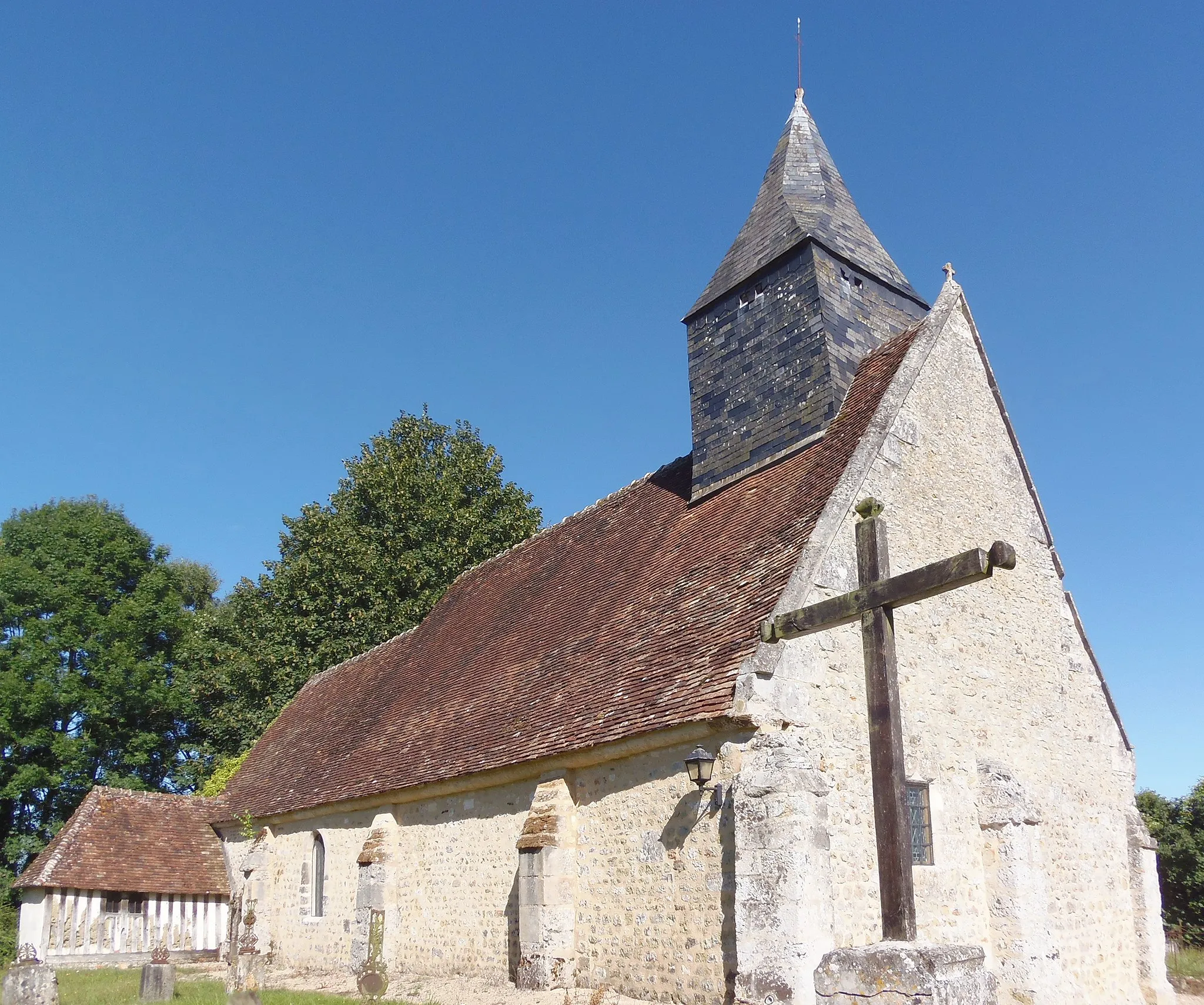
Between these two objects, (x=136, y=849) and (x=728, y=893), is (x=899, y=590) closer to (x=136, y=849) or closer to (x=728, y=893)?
(x=728, y=893)

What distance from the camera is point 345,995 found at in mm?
12500

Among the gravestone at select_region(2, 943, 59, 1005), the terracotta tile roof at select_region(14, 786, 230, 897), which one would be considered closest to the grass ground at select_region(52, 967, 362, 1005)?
the gravestone at select_region(2, 943, 59, 1005)

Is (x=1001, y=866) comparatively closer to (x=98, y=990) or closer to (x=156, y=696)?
(x=98, y=990)

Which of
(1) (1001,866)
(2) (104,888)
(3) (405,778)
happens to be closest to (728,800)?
(1) (1001,866)

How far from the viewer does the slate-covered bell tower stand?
1259 cm

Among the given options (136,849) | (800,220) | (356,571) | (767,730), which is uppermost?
(800,220)

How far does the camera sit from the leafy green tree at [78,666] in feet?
87.7

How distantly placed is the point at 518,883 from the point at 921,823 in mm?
4518

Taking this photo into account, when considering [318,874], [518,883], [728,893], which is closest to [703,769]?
[728,893]

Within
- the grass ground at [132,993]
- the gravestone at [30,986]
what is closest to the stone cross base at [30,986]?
the gravestone at [30,986]

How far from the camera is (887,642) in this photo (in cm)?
612

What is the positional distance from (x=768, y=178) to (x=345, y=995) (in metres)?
13.6

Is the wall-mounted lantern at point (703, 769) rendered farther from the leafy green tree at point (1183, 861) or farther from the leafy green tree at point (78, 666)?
the leafy green tree at point (78, 666)

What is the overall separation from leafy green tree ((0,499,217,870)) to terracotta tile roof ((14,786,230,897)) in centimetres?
718
